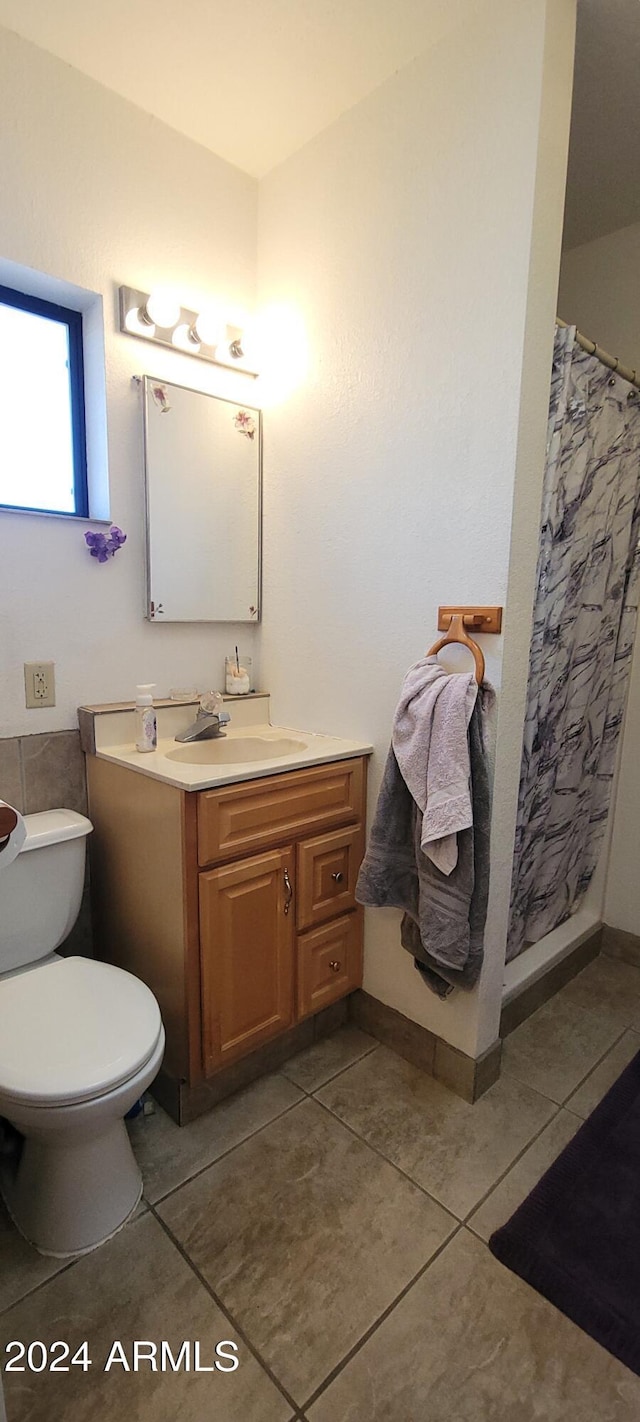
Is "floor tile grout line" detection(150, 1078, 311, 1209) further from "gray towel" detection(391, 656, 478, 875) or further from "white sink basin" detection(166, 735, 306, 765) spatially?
"white sink basin" detection(166, 735, 306, 765)

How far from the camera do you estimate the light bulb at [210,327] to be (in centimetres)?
175

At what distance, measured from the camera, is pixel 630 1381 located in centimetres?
103

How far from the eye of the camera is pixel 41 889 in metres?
1.47

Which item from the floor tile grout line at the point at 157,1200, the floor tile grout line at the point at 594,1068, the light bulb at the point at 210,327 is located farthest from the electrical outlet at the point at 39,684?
the floor tile grout line at the point at 594,1068

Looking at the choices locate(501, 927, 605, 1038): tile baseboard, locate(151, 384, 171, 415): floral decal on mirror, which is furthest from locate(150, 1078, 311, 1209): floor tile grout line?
locate(151, 384, 171, 415): floral decal on mirror

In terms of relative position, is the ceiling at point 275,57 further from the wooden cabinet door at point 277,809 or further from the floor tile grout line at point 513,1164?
the floor tile grout line at point 513,1164

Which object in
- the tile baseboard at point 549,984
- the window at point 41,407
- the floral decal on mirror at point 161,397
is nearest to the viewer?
the window at point 41,407

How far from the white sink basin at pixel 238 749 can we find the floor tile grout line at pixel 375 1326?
1.14 metres

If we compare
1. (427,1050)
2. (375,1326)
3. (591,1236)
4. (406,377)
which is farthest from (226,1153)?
(406,377)

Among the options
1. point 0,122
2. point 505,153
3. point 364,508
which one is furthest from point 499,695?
point 0,122

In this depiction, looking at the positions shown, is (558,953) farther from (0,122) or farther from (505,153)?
(0,122)

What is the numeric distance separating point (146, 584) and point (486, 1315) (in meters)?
1.80

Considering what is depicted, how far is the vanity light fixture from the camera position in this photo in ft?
5.42

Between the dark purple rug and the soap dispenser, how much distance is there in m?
1.34
